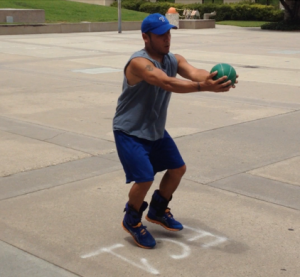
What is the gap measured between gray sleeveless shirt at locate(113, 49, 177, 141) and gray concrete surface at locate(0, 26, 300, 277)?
2.87 feet

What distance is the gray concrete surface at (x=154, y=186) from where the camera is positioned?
4051mm

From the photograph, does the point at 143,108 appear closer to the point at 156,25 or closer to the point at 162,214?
the point at 156,25

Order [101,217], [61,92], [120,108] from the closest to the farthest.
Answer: [120,108], [101,217], [61,92]

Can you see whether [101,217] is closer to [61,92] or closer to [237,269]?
[237,269]

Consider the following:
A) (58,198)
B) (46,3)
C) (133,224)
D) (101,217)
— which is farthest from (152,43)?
(46,3)

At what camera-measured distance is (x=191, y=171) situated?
613cm

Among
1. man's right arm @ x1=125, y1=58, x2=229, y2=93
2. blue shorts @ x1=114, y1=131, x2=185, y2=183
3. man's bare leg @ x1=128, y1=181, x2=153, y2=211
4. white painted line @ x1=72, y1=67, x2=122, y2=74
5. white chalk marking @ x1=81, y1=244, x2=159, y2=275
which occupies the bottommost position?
white chalk marking @ x1=81, y1=244, x2=159, y2=275

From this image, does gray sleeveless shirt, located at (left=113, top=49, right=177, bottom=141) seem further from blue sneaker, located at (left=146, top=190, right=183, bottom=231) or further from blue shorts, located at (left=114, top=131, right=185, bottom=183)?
blue sneaker, located at (left=146, top=190, right=183, bottom=231)

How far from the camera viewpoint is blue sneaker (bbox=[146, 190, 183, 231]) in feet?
14.7

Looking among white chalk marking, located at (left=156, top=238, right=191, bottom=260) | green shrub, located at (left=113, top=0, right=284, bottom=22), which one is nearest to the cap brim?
white chalk marking, located at (left=156, top=238, right=191, bottom=260)

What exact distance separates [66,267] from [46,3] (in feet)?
111

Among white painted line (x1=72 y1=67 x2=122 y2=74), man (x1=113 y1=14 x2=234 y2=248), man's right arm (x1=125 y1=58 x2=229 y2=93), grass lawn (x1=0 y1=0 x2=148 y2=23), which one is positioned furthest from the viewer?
grass lawn (x1=0 y1=0 x2=148 y2=23)

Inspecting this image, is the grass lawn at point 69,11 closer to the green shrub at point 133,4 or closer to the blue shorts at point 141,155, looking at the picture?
the green shrub at point 133,4

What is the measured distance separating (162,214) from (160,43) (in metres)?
1.36
